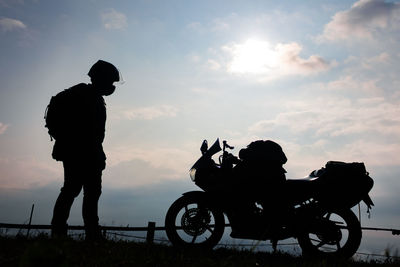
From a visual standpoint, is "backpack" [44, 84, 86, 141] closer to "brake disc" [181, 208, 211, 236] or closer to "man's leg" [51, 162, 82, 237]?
"man's leg" [51, 162, 82, 237]

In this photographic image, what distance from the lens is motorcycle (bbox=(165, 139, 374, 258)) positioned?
215 inches

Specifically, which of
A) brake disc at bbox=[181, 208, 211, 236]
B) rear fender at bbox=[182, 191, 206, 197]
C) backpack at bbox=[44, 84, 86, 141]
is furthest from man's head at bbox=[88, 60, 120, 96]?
brake disc at bbox=[181, 208, 211, 236]

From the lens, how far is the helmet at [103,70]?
18.4 ft

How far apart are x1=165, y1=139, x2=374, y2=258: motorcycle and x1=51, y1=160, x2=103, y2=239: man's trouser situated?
1.19m

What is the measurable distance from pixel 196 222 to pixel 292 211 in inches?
61.7

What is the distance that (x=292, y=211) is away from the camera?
5559 millimetres

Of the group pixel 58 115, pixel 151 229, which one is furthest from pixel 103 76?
pixel 151 229

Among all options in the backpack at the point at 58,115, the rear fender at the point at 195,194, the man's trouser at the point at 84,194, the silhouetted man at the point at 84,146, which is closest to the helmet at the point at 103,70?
the silhouetted man at the point at 84,146

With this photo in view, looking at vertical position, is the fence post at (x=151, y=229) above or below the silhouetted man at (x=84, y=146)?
below

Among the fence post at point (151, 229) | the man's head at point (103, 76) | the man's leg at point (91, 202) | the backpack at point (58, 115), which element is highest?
the man's head at point (103, 76)

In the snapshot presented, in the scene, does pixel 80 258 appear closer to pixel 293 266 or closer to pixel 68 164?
pixel 68 164

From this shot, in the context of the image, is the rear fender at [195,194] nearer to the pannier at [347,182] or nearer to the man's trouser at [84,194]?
the man's trouser at [84,194]

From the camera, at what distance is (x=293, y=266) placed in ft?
14.5

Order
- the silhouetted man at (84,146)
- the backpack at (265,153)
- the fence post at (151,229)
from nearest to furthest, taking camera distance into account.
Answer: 1. the silhouetted man at (84,146)
2. the backpack at (265,153)
3. the fence post at (151,229)
